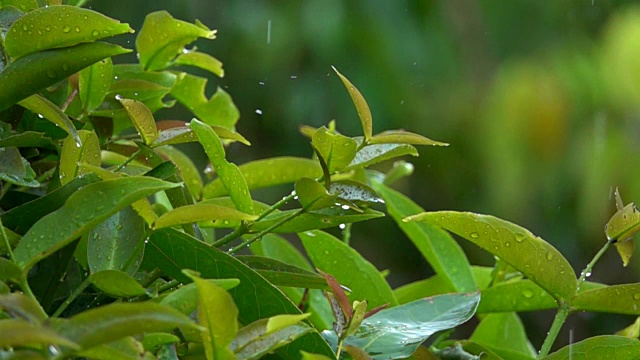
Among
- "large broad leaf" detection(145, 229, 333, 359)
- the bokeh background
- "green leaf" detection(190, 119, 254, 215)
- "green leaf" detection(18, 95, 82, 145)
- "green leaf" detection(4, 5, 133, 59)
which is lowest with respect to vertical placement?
the bokeh background

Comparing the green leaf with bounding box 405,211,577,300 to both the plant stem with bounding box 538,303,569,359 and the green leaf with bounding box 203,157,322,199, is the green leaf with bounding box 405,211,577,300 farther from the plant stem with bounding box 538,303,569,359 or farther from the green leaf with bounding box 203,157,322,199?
the green leaf with bounding box 203,157,322,199

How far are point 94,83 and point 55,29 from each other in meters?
0.07

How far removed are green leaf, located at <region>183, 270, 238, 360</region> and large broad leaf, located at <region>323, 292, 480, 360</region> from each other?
93mm

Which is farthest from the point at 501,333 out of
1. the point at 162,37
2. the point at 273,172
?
the point at 162,37

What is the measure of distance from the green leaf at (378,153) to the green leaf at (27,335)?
19 cm

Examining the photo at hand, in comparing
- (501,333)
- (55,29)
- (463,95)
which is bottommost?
(463,95)

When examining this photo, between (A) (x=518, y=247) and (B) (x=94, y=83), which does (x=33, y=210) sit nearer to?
(B) (x=94, y=83)

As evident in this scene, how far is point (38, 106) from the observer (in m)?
0.36

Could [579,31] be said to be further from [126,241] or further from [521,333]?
[126,241]

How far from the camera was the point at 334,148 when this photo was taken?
365 millimetres

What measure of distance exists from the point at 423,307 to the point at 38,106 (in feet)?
0.60

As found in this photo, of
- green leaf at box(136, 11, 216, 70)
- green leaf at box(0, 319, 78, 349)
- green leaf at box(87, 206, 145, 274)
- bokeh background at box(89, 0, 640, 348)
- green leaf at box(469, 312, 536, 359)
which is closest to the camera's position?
green leaf at box(0, 319, 78, 349)

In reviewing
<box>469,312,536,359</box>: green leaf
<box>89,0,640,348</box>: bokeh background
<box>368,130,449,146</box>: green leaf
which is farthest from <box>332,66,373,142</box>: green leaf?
<box>89,0,640,348</box>: bokeh background

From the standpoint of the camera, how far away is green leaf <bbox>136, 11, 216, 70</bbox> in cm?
45
